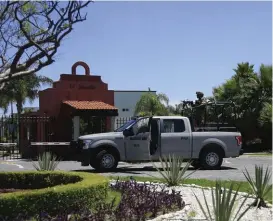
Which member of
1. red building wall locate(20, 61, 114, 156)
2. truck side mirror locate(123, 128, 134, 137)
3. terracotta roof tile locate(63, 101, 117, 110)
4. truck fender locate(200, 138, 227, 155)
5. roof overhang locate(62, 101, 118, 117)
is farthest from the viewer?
red building wall locate(20, 61, 114, 156)

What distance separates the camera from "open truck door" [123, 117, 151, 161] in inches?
622

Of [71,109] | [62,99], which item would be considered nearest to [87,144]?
[71,109]

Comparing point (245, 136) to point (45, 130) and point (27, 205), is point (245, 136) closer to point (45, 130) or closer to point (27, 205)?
point (45, 130)

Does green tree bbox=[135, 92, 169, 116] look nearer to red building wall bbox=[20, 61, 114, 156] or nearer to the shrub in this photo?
red building wall bbox=[20, 61, 114, 156]

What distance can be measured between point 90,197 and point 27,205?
1050 mm

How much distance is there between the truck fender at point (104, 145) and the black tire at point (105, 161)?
13cm

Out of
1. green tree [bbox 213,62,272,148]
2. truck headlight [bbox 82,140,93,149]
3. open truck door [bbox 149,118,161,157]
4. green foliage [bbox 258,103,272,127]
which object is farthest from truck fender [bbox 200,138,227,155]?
green foliage [bbox 258,103,272,127]

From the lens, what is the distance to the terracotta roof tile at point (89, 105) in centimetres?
2418

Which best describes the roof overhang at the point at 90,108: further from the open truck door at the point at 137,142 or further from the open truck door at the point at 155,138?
the open truck door at the point at 155,138

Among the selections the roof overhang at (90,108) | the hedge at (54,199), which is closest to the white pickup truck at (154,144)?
the hedge at (54,199)

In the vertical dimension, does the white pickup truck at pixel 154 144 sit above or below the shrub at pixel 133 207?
above

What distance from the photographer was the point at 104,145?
51.5ft

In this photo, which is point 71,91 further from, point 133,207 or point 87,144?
point 133,207

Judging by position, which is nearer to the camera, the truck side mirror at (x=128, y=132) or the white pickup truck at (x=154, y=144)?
the white pickup truck at (x=154, y=144)
